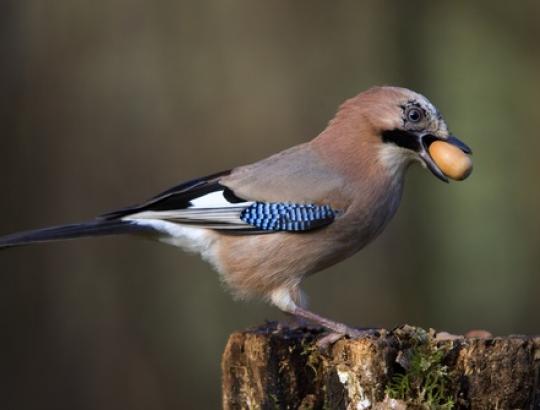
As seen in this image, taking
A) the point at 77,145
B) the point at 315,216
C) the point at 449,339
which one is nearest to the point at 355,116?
the point at 315,216

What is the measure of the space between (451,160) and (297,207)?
0.92m

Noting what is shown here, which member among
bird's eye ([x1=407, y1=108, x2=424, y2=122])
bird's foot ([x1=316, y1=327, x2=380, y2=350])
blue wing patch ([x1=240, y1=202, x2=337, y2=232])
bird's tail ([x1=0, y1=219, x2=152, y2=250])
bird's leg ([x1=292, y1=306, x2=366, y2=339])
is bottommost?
bird's foot ([x1=316, y1=327, x2=380, y2=350])

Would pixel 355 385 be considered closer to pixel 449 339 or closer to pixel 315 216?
pixel 449 339

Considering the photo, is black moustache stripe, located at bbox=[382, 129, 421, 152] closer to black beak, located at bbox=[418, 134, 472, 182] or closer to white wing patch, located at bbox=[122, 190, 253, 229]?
black beak, located at bbox=[418, 134, 472, 182]

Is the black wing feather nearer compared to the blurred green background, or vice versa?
the black wing feather

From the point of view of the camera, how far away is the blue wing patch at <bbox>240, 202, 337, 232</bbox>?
5.78 m

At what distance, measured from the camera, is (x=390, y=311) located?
33.7ft

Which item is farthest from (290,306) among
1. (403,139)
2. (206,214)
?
(403,139)

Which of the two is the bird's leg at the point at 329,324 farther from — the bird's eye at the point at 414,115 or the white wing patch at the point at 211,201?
the bird's eye at the point at 414,115

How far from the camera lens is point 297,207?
5824 mm

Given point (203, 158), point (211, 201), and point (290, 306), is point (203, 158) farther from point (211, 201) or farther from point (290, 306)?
point (290, 306)

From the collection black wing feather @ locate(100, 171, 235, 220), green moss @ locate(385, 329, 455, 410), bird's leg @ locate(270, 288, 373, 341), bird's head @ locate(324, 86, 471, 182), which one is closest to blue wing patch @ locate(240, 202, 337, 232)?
black wing feather @ locate(100, 171, 235, 220)

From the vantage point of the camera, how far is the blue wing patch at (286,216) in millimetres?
5781

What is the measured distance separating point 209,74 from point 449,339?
6.30m
